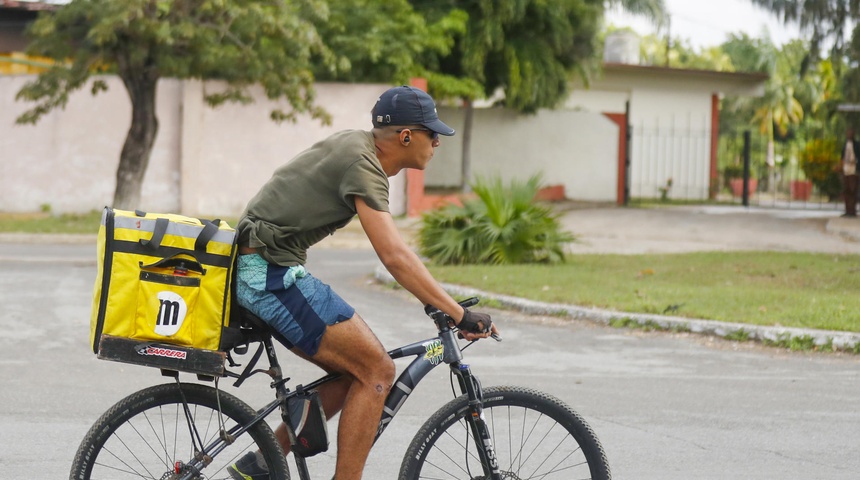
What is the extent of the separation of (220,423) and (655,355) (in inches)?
217

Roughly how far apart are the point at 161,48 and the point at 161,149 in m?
3.52

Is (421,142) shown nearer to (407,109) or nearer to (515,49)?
(407,109)

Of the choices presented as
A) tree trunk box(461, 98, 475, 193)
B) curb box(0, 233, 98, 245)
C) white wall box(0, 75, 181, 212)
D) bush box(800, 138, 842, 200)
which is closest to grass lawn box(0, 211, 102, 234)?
curb box(0, 233, 98, 245)

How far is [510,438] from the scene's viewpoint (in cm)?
438

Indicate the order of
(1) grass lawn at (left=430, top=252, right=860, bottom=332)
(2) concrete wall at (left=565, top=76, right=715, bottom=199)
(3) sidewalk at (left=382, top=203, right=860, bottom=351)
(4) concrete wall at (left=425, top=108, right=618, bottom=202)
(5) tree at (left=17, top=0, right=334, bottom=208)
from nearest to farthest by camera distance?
(1) grass lawn at (left=430, top=252, right=860, bottom=332)
(3) sidewalk at (left=382, top=203, right=860, bottom=351)
(5) tree at (left=17, top=0, right=334, bottom=208)
(4) concrete wall at (left=425, top=108, right=618, bottom=202)
(2) concrete wall at (left=565, top=76, right=715, bottom=199)

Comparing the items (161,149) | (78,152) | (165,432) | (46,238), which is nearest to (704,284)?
(165,432)

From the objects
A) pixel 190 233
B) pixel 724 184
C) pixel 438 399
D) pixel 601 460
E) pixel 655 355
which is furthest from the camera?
pixel 724 184

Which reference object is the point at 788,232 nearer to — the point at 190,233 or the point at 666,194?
the point at 666,194

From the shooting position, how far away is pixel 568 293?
11586 millimetres

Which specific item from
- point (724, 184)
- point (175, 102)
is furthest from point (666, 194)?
point (175, 102)

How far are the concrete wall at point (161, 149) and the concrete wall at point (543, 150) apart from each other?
4.63 metres

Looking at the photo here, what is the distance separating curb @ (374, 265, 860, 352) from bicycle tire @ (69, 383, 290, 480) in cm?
624

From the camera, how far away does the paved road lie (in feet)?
19.0

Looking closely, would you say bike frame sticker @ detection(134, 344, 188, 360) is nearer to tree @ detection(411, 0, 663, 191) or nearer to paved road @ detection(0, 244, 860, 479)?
paved road @ detection(0, 244, 860, 479)
